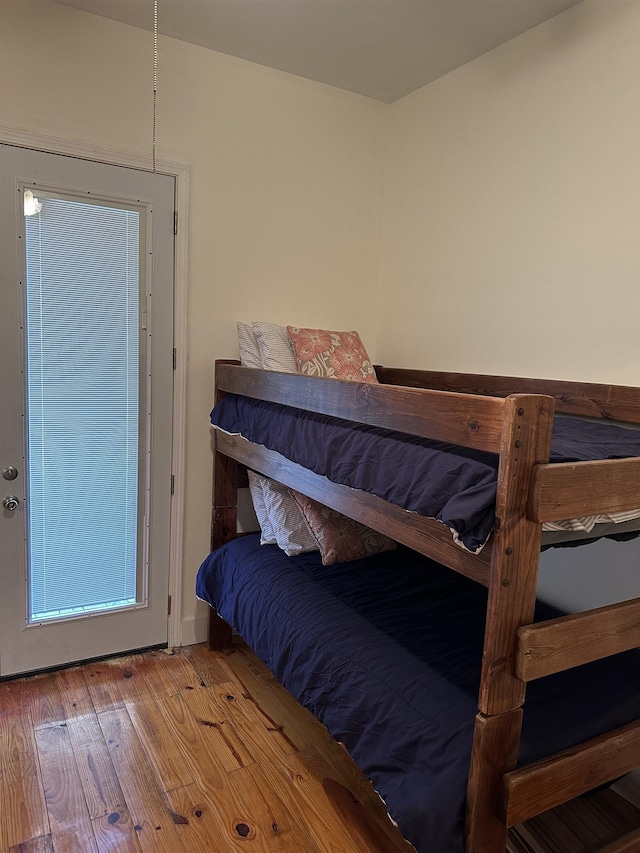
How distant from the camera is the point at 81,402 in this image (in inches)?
93.7

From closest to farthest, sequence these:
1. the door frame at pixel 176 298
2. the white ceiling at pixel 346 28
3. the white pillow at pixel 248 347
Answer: the white ceiling at pixel 346 28
the door frame at pixel 176 298
the white pillow at pixel 248 347

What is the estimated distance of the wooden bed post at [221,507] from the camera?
263cm

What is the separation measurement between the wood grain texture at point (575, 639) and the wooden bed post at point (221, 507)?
1.67m

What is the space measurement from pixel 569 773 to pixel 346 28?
97.1 inches

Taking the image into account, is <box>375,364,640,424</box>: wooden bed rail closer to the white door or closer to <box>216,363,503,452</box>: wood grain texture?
<box>216,363,503,452</box>: wood grain texture

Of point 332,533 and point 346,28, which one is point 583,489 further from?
point 346,28

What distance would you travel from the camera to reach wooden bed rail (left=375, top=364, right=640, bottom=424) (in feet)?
6.20

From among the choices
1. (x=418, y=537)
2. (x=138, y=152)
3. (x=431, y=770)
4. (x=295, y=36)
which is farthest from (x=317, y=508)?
(x=295, y=36)

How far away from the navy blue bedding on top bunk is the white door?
0.73 m

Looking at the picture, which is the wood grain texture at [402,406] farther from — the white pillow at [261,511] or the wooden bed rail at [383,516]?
the white pillow at [261,511]

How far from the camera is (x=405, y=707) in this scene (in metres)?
1.45

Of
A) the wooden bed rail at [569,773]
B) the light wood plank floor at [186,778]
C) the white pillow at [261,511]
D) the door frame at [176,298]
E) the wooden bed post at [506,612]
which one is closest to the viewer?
Result: the wooden bed post at [506,612]

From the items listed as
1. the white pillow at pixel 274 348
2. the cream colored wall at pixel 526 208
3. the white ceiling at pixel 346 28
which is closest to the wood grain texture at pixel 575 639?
the cream colored wall at pixel 526 208

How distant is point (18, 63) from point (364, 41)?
1.27 metres
